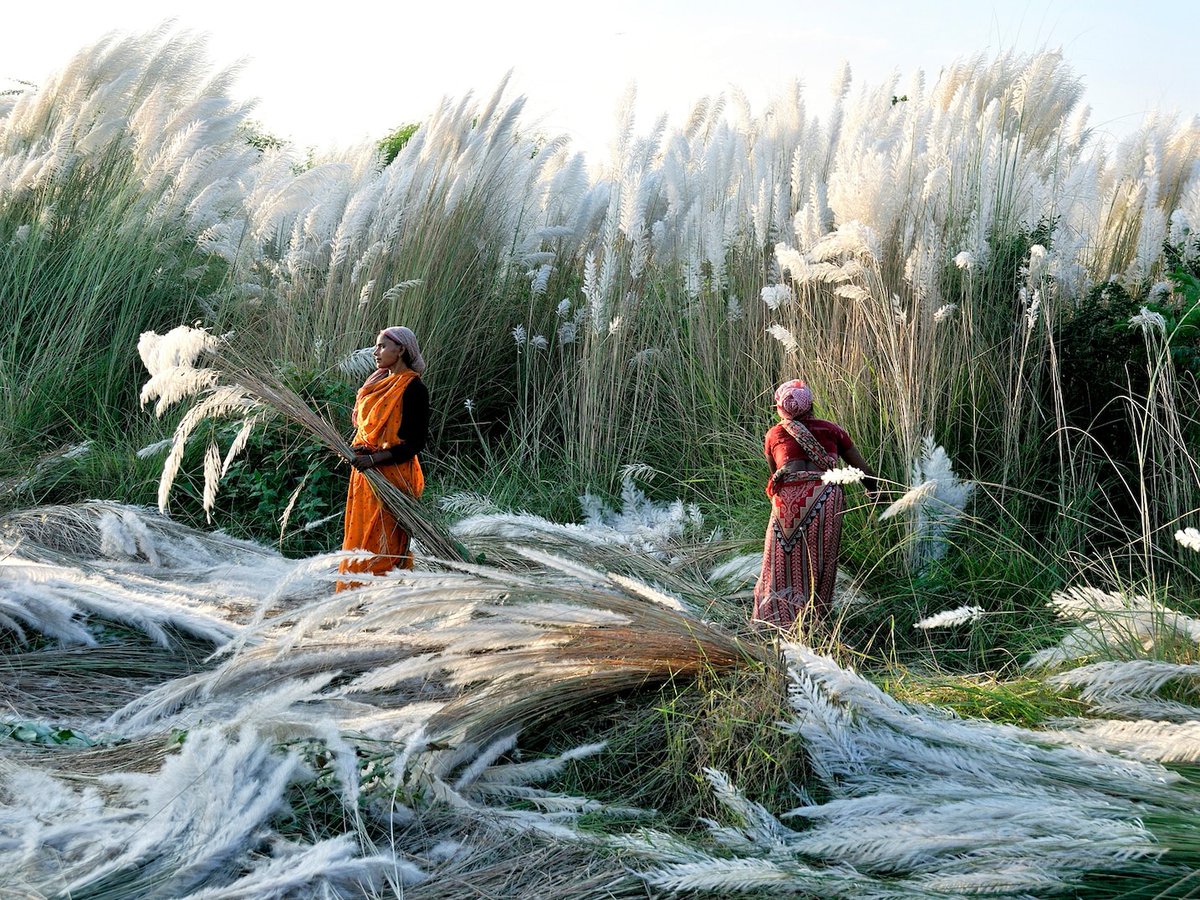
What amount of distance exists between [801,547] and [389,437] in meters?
1.52

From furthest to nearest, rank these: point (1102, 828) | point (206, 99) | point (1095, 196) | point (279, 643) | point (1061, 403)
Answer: point (206, 99)
point (1095, 196)
point (1061, 403)
point (279, 643)
point (1102, 828)

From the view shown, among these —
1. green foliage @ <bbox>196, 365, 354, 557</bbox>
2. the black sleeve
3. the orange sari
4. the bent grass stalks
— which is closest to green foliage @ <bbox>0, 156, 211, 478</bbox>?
green foliage @ <bbox>196, 365, 354, 557</bbox>

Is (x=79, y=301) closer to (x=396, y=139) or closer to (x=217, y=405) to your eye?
(x=217, y=405)

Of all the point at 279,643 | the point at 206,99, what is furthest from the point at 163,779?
the point at 206,99

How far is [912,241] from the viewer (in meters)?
4.61

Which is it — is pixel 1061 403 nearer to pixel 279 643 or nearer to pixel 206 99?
pixel 279 643

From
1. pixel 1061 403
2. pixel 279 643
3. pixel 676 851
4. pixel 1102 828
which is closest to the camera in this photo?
pixel 1102 828

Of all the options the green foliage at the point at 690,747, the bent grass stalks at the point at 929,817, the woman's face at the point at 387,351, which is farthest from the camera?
the woman's face at the point at 387,351

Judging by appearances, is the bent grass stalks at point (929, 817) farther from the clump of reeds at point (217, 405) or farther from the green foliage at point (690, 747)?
the clump of reeds at point (217, 405)

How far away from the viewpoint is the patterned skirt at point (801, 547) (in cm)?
350

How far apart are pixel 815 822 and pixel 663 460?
3.22 m

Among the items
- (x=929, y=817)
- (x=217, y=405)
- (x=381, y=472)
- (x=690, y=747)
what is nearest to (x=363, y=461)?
(x=381, y=472)

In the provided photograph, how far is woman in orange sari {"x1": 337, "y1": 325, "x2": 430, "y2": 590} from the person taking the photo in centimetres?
412

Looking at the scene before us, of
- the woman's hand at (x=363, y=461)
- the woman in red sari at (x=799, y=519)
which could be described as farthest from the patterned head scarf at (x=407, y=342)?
the woman in red sari at (x=799, y=519)
